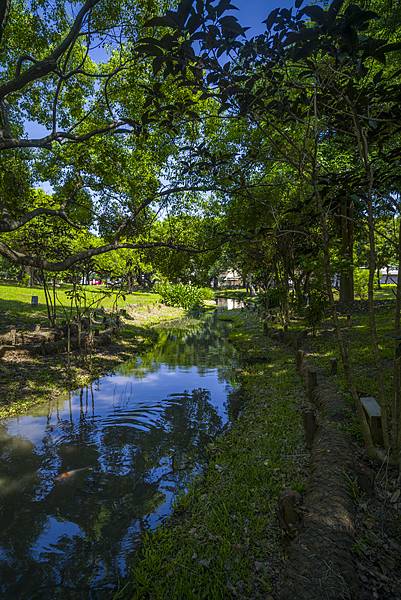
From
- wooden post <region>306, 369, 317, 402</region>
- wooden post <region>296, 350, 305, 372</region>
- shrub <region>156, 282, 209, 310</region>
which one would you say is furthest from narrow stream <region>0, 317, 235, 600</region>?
shrub <region>156, 282, 209, 310</region>

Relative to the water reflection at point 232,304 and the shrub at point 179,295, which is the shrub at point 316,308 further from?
the water reflection at point 232,304

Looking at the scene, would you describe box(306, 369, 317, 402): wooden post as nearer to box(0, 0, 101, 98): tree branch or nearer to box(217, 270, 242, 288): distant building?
box(0, 0, 101, 98): tree branch

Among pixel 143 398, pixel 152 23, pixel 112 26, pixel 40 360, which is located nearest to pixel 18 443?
pixel 143 398

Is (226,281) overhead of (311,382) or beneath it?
overhead

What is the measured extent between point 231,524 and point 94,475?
2.63 metres

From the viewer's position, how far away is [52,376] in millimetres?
11164

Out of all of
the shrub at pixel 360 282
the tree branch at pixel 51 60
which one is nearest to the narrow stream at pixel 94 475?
the tree branch at pixel 51 60

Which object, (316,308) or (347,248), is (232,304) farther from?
(316,308)

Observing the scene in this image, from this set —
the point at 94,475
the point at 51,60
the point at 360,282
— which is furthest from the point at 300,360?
the point at 360,282

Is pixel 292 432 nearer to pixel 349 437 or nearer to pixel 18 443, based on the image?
pixel 349 437

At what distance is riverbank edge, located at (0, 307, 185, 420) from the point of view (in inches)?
359

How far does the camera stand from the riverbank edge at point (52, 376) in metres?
9.13

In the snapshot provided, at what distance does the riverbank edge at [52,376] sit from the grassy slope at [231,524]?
5.26 meters

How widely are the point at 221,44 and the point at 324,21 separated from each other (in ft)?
3.13
